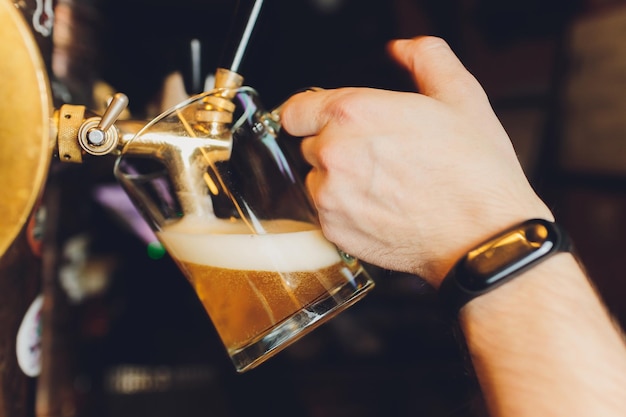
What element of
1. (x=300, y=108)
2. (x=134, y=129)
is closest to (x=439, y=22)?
(x=300, y=108)

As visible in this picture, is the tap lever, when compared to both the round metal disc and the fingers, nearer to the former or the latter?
the round metal disc

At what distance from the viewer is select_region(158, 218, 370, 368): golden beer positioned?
2.27ft

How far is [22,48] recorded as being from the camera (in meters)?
0.53

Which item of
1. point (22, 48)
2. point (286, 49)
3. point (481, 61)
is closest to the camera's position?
point (22, 48)

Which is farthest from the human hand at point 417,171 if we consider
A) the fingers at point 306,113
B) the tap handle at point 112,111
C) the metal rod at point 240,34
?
the tap handle at point 112,111

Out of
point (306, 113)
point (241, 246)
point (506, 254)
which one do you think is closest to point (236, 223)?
point (241, 246)

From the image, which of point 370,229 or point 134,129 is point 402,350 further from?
point 134,129

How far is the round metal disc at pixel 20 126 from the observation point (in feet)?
1.76

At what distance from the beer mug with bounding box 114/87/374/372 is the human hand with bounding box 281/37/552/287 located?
0.05m

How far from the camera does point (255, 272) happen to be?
70 cm

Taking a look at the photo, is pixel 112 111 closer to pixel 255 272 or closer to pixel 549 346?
pixel 255 272

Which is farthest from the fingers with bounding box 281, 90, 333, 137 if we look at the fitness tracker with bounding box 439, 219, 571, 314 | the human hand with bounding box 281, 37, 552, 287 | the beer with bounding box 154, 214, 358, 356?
the fitness tracker with bounding box 439, 219, 571, 314

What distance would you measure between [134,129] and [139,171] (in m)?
0.08

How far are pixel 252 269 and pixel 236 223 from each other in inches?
2.5
